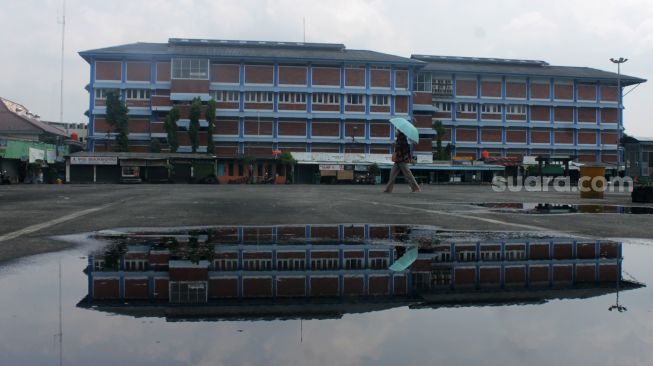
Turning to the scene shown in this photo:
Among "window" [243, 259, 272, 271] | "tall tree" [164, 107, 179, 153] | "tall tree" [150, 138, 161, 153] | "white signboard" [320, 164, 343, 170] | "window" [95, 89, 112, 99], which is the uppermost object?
"window" [95, 89, 112, 99]

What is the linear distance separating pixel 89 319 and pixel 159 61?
63.4 meters

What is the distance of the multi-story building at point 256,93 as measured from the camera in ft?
205

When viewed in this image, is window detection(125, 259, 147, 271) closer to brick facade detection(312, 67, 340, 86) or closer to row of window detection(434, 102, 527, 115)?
brick facade detection(312, 67, 340, 86)

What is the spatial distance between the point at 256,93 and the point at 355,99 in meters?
11.4

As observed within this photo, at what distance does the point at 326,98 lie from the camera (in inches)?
2581

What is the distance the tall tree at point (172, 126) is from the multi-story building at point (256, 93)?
1376mm

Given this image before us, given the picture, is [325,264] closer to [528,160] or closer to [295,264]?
[295,264]

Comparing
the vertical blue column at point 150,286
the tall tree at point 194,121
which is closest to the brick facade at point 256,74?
the tall tree at point 194,121

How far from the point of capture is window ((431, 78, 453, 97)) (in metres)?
71.5

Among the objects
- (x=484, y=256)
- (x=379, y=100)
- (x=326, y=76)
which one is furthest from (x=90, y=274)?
(x=379, y=100)

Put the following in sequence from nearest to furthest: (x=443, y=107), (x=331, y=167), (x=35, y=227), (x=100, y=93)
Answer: (x=35, y=227) → (x=100, y=93) → (x=331, y=167) → (x=443, y=107)

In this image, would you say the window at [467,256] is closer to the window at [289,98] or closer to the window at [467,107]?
the window at [289,98]

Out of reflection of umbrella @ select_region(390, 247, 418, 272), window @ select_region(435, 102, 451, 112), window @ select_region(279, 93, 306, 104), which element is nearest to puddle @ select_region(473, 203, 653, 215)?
reflection of umbrella @ select_region(390, 247, 418, 272)

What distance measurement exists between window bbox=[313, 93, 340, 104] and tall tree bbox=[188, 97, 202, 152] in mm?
13112
